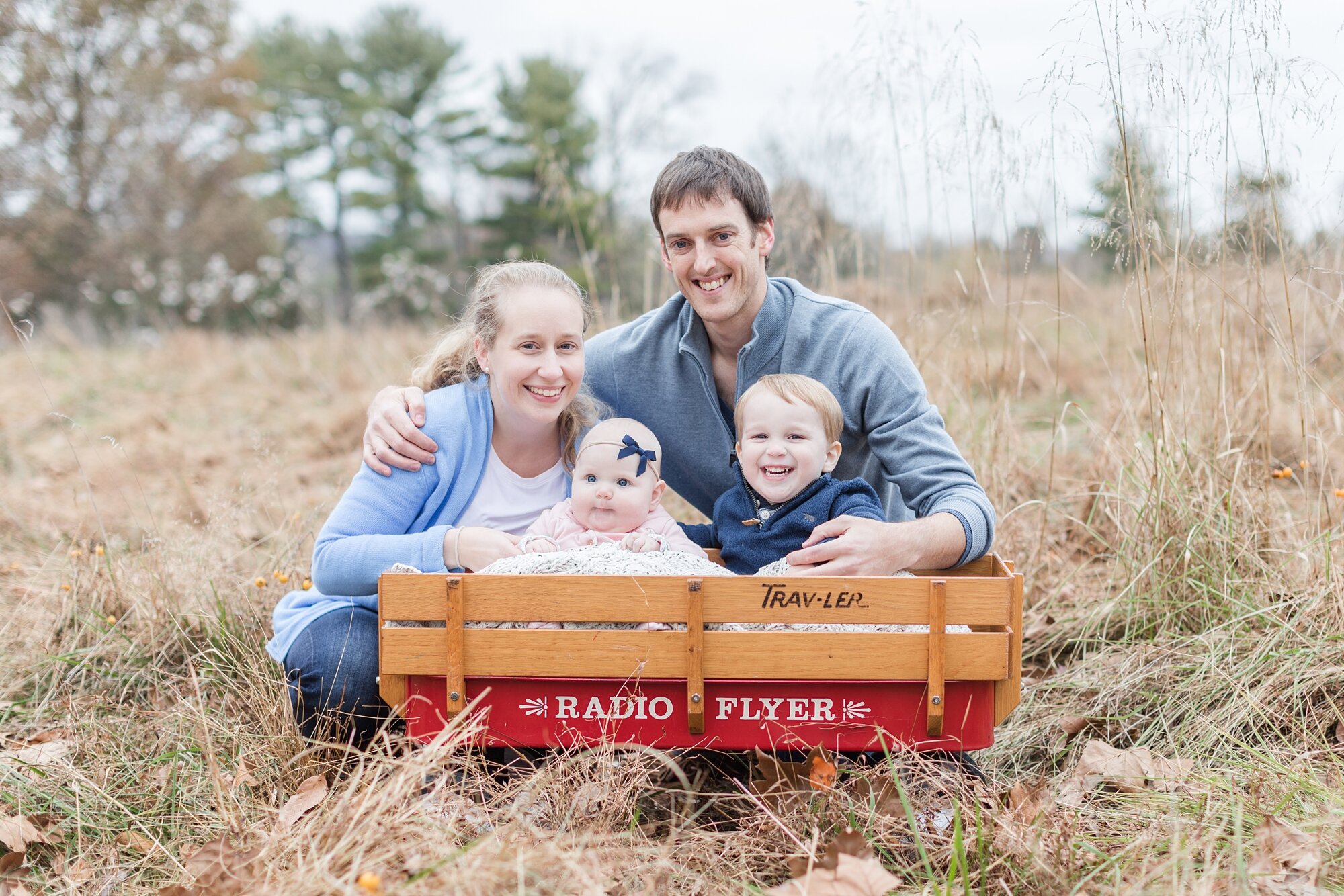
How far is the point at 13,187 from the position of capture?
1600cm

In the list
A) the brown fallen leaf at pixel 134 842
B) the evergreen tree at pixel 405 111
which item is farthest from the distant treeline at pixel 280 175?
the brown fallen leaf at pixel 134 842

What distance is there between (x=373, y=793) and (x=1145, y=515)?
2.36 metres

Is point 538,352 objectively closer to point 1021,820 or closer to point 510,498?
point 510,498

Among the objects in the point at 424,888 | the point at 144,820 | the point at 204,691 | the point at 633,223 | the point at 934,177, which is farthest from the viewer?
the point at 633,223

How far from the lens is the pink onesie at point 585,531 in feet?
8.70

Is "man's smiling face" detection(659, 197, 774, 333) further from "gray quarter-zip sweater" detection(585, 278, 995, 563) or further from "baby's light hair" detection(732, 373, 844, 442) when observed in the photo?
"baby's light hair" detection(732, 373, 844, 442)

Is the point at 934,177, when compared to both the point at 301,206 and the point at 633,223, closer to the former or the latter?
the point at 633,223

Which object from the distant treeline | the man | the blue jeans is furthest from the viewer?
the distant treeline

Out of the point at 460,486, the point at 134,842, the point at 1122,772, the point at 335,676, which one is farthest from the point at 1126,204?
the point at 134,842

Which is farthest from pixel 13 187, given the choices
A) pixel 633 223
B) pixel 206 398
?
pixel 633 223

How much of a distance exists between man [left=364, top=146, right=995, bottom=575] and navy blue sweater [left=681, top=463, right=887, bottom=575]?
17cm

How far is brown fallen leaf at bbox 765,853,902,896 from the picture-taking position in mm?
1819

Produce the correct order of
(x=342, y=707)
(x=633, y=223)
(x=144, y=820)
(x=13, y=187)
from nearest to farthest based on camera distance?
(x=144, y=820) < (x=342, y=707) < (x=633, y=223) < (x=13, y=187)

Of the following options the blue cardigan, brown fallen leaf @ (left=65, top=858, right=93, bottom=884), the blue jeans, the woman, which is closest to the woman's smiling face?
the woman
